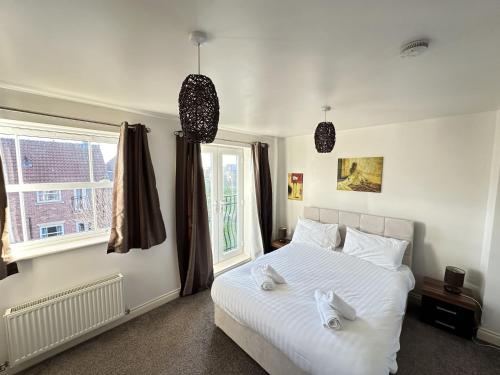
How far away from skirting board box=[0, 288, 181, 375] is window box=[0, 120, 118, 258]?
906 millimetres

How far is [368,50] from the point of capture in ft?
3.65

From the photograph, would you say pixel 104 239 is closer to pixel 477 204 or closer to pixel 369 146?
pixel 369 146

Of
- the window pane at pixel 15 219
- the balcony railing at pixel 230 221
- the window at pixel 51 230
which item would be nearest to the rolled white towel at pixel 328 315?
the balcony railing at pixel 230 221

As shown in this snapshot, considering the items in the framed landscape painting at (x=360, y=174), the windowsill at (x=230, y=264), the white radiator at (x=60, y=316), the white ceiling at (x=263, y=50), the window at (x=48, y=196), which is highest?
the white ceiling at (x=263, y=50)

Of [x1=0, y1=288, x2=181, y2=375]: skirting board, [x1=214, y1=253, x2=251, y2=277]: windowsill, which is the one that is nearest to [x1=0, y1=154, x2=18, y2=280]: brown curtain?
[x1=0, y1=288, x2=181, y2=375]: skirting board

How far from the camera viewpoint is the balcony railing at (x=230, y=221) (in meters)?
3.63

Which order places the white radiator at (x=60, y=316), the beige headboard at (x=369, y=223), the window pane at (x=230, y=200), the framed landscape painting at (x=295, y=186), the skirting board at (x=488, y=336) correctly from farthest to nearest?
the framed landscape painting at (x=295, y=186) < the window pane at (x=230, y=200) < the beige headboard at (x=369, y=223) < the skirting board at (x=488, y=336) < the white radiator at (x=60, y=316)

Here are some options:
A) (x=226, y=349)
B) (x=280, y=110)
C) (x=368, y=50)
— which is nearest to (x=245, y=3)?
(x=368, y=50)

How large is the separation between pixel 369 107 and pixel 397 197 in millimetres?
1373

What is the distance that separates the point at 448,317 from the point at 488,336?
1.04 feet

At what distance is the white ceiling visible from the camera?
0.84m

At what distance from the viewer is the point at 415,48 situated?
105 centimetres

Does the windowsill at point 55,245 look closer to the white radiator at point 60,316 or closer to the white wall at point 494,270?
the white radiator at point 60,316

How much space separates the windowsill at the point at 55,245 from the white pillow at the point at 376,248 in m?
2.89
